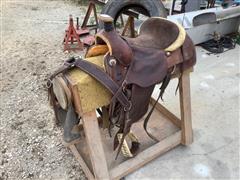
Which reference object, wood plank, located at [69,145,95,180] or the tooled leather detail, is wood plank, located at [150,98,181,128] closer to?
wood plank, located at [69,145,95,180]

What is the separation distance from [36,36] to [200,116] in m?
2.83

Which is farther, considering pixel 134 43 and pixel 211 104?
pixel 211 104

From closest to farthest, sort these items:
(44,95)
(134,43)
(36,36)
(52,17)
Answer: (134,43)
(44,95)
(36,36)
(52,17)

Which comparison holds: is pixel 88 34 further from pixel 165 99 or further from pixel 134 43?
pixel 134 43

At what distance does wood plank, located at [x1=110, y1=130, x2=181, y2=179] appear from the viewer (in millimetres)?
1575

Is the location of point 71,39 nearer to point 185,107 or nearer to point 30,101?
point 30,101

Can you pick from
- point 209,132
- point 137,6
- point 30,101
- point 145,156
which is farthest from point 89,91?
point 137,6

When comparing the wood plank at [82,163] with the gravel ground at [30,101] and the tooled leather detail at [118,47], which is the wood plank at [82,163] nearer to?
A: the gravel ground at [30,101]

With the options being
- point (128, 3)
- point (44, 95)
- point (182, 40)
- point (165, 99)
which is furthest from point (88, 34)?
point (182, 40)

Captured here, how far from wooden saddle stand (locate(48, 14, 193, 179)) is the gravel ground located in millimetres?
231

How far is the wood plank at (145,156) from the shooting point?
158 cm

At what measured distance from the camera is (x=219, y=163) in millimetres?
1709

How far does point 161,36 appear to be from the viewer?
1493 millimetres

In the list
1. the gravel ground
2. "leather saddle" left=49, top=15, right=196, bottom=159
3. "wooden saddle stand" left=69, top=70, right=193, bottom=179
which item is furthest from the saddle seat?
the gravel ground
